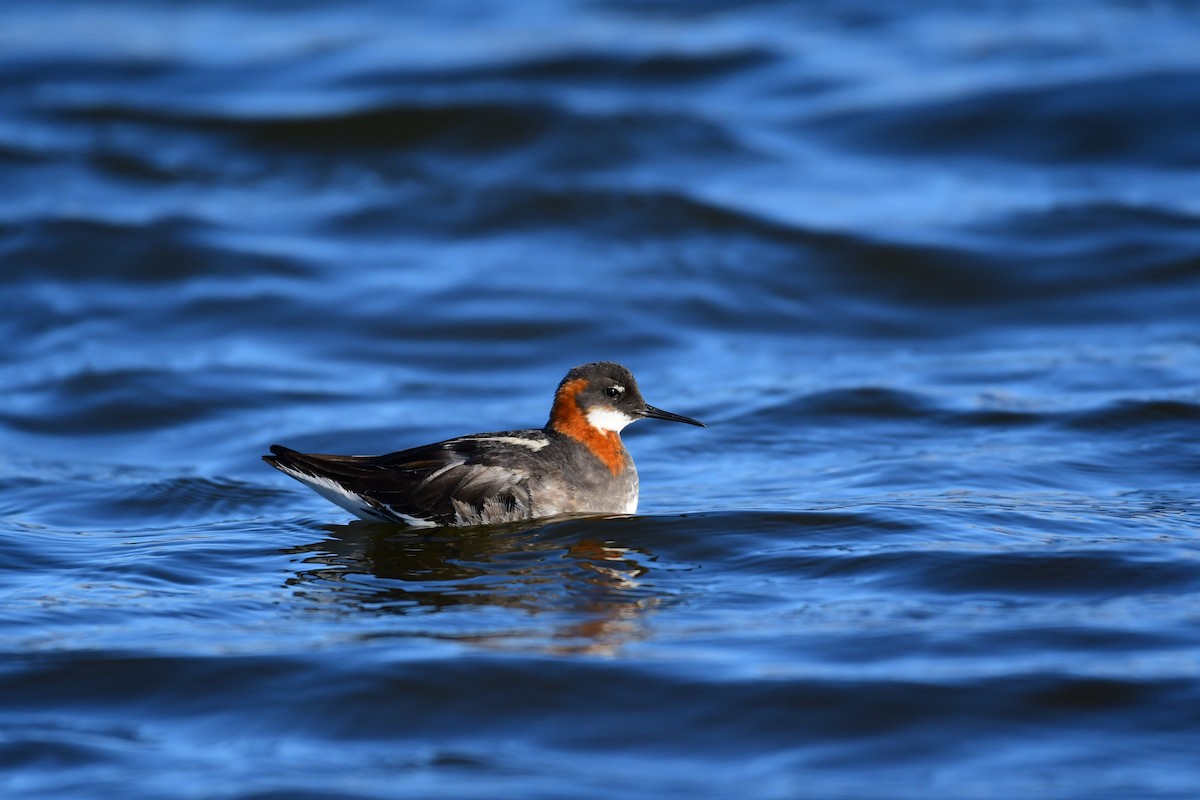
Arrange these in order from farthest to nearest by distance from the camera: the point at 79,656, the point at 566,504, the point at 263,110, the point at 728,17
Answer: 1. the point at 728,17
2. the point at 263,110
3. the point at 566,504
4. the point at 79,656

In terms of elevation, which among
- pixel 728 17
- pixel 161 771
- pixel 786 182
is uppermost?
pixel 728 17

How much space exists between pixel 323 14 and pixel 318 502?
16319 millimetres

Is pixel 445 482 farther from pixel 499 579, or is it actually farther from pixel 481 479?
pixel 499 579

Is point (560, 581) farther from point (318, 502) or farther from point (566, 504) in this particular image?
point (318, 502)

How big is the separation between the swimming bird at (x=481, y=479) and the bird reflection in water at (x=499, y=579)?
0.41 feet

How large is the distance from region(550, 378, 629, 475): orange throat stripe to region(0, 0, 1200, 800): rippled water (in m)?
0.48

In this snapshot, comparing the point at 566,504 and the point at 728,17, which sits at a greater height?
the point at 728,17

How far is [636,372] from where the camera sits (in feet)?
43.3

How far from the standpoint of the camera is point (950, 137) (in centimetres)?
1853

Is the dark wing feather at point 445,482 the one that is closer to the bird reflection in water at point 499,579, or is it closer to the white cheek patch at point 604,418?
the bird reflection in water at point 499,579

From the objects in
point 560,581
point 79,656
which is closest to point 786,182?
point 560,581

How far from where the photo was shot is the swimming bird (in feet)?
29.3

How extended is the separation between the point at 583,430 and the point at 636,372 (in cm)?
392

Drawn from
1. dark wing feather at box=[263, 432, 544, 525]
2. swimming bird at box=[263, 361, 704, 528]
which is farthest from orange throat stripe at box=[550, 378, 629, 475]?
dark wing feather at box=[263, 432, 544, 525]
